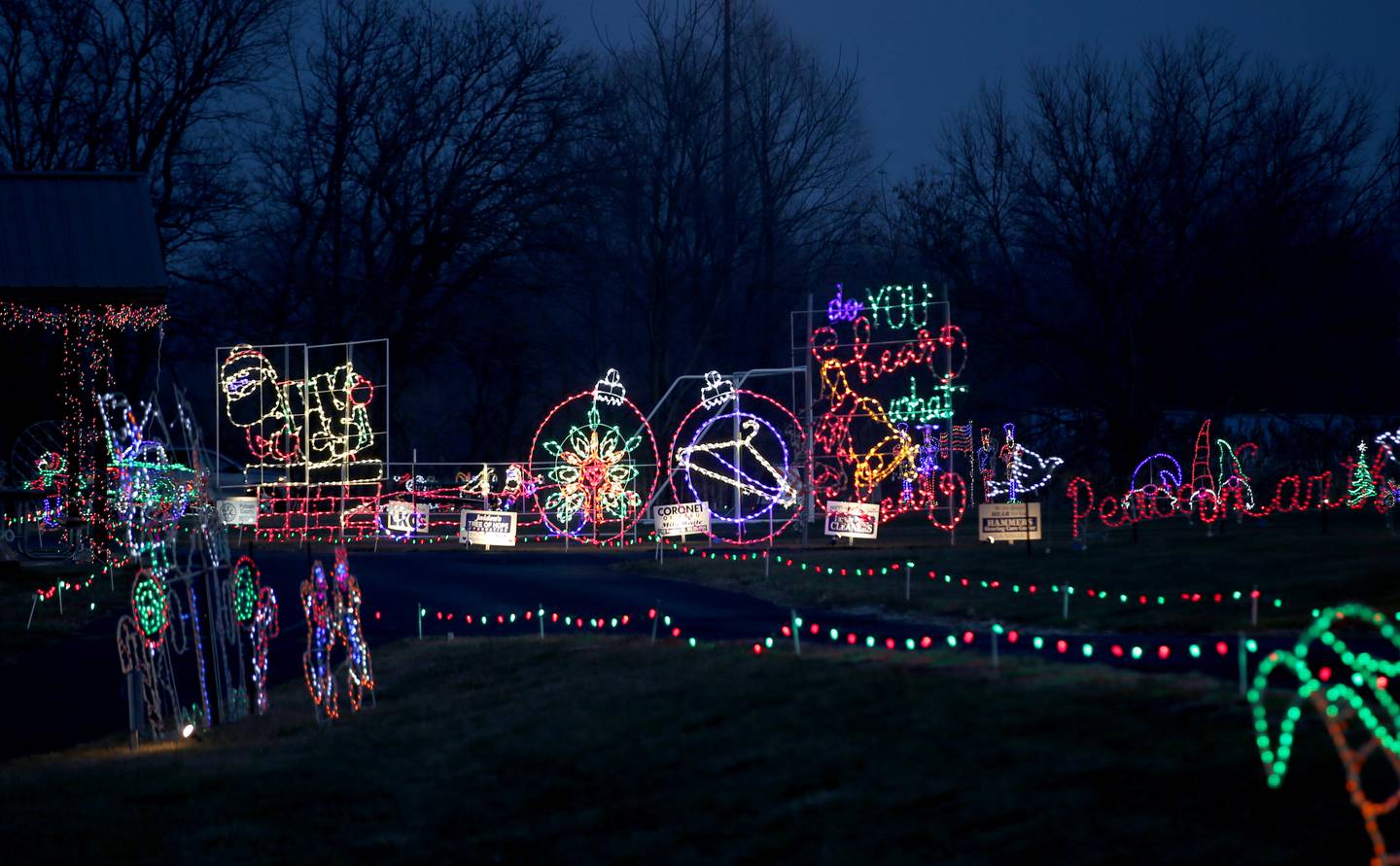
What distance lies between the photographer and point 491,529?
3419 centimetres

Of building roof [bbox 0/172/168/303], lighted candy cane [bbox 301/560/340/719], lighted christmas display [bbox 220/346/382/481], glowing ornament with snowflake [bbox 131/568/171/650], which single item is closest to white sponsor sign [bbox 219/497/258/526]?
lighted christmas display [bbox 220/346/382/481]

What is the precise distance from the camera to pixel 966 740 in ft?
31.9

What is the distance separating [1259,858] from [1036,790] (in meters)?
1.61

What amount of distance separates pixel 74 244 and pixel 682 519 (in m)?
12.4

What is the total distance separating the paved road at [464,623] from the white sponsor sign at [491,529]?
540mm

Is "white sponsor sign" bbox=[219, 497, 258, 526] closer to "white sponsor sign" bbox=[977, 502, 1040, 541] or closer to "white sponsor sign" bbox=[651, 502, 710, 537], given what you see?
"white sponsor sign" bbox=[651, 502, 710, 537]

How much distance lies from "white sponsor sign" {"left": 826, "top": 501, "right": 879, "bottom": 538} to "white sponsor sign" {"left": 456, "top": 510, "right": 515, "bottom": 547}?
6.72 meters

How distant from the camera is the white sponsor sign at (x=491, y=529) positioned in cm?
3403

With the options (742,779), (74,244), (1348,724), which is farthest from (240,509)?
(1348,724)

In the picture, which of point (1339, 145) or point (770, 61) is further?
point (770, 61)

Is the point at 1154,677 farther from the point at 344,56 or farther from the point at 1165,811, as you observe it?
the point at 344,56

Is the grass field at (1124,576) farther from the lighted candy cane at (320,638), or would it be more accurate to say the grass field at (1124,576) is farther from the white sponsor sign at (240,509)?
the white sponsor sign at (240,509)

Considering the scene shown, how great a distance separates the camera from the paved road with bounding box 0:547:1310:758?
1512 cm

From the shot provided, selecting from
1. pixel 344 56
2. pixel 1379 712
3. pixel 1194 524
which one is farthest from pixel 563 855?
pixel 344 56
